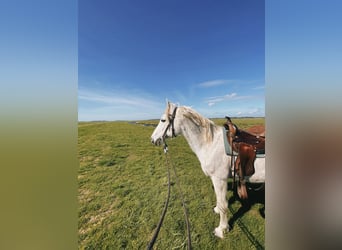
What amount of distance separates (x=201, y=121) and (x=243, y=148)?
1.49 ft

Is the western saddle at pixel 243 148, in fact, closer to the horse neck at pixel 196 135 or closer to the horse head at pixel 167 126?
the horse neck at pixel 196 135

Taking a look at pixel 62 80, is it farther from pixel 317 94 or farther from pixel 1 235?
pixel 317 94

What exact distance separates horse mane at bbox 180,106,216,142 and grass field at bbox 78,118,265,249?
9 centimetres

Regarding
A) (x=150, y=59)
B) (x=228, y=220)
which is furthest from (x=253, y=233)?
A: (x=150, y=59)

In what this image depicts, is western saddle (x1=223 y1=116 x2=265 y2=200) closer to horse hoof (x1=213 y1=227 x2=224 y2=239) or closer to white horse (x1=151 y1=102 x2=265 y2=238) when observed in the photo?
white horse (x1=151 y1=102 x2=265 y2=238)

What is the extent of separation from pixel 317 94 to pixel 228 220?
149 centimetres

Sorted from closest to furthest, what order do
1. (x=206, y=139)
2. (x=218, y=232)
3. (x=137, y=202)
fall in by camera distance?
(x=218, y=232), (x=206, y=139), (x=137, y=202)

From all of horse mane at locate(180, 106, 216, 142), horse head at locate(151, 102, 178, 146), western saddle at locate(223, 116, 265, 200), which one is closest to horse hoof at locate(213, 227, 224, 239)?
western saddle at locate(223, 116, 265, 200)

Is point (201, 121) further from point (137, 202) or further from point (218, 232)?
point (137, 202)

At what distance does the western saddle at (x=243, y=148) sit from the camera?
1.41 metres

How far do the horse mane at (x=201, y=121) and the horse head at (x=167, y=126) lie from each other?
112 mm

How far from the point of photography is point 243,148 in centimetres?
143

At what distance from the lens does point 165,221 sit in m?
1.75

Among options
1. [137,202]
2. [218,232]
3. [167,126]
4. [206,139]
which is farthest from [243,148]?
[137,202]
